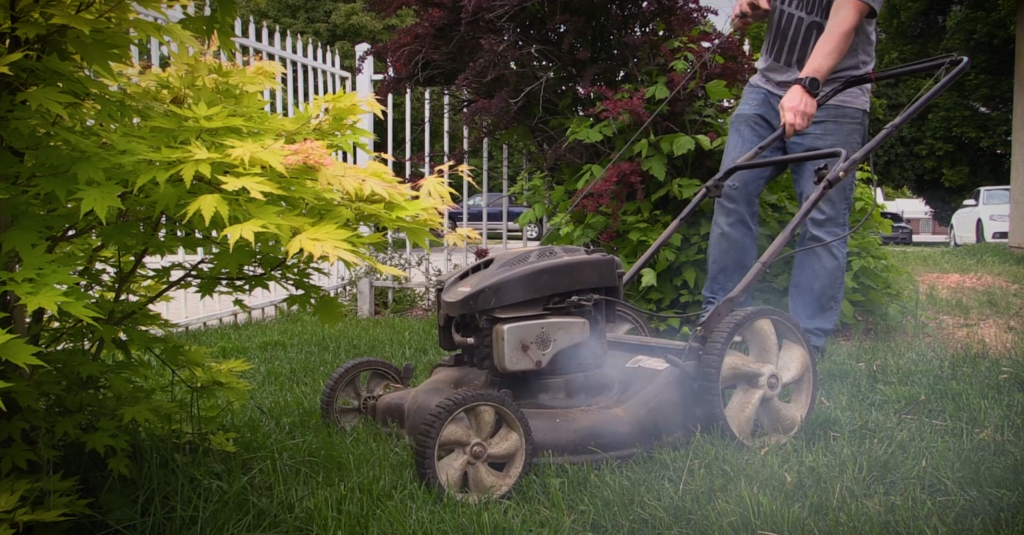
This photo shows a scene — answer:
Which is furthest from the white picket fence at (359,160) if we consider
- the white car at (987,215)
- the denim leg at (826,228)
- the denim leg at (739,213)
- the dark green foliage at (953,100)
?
the dark green foliage at (953,100)

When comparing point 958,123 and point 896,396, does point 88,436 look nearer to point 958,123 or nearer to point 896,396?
point 896,396

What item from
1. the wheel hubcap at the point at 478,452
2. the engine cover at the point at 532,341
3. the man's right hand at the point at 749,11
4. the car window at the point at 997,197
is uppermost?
the man's right hand at the point at 749,11

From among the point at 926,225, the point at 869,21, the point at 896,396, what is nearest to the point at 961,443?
the point at 896,396

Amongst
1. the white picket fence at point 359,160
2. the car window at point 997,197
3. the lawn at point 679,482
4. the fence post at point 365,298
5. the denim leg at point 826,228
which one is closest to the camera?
the lawn at point 679,482

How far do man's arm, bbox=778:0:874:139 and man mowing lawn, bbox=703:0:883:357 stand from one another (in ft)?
0.66

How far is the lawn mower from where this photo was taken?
7.48 feet

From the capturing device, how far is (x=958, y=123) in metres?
22.7

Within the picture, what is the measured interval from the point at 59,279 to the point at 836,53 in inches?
106

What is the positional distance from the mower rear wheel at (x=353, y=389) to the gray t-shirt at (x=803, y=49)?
1.99 m

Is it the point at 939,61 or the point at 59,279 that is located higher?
the point at 939,61

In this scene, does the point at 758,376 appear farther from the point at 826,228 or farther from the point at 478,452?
the point at 826,228

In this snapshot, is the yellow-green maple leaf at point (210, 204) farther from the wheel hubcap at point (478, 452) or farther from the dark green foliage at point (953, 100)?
the dark green foliage at point (953, 100)

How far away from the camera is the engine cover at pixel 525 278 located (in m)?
2.43

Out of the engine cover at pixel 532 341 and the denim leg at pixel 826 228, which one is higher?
the denim leg at pixel 826 228
